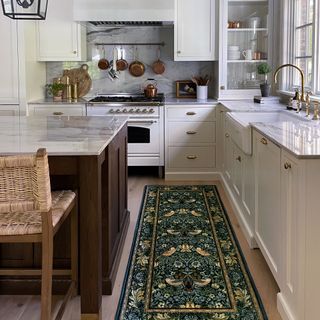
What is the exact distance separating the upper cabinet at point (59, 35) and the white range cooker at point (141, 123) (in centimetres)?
61

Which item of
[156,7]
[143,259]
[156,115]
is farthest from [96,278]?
[156,7]

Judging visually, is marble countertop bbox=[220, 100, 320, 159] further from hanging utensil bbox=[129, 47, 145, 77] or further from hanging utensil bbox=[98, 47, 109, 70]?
hanging utensil bbox=[98, 47, 109, 70]

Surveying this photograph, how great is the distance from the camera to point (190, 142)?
5555 mm

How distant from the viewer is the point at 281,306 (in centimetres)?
245

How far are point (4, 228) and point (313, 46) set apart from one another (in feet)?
10.5

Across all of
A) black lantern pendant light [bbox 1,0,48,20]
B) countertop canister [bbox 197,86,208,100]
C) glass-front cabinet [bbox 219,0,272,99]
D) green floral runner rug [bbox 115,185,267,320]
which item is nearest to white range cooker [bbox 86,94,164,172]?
countertop canister [bbox 197,86,208,100]

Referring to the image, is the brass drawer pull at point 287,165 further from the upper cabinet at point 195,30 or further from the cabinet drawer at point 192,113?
the upper cabinet at point 195,30

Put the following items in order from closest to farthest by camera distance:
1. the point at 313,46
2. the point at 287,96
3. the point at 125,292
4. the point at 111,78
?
the point at 125,292 → the point at 313,46 → the point at 287,96 → the point at 111,78

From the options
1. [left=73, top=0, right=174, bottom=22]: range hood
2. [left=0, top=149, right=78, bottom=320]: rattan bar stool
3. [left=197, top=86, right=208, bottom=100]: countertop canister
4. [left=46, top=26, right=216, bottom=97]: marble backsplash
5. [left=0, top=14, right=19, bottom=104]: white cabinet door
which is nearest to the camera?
[left=0, top=149, right=78, bottom=320]: rattan bar stool

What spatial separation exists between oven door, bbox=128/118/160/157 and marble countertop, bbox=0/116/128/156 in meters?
1.78

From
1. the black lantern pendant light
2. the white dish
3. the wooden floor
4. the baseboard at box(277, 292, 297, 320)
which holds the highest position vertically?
the black lantern pendant light

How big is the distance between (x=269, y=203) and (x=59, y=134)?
1.24m

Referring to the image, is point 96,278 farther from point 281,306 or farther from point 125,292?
point 281,306

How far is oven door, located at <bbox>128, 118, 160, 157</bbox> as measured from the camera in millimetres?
5520
